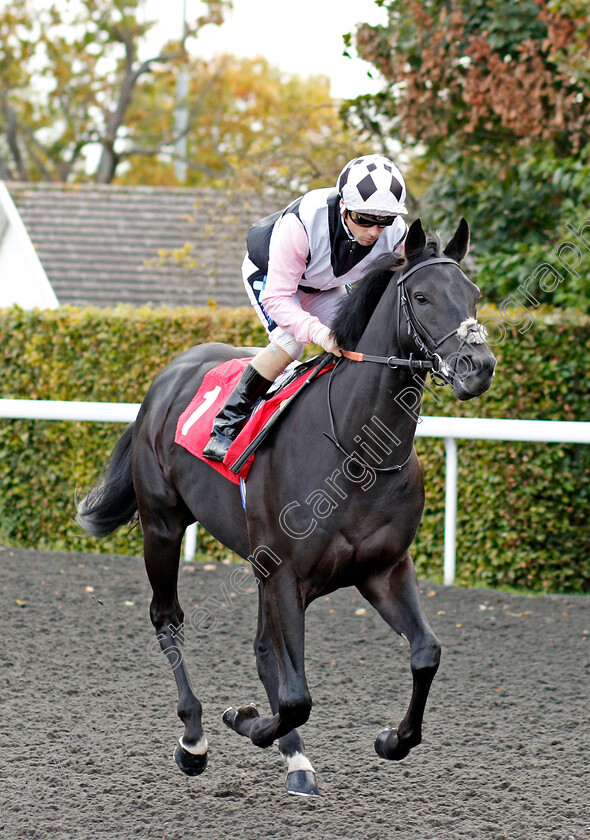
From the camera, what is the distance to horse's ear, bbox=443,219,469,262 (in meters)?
2.94

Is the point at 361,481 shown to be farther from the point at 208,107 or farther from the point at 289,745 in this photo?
the point at 208,107

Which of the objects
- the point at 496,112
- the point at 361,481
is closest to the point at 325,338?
the point at 361,481

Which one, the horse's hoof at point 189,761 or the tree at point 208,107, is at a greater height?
the tree at point 208,107

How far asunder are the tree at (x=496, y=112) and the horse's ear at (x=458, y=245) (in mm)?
4081

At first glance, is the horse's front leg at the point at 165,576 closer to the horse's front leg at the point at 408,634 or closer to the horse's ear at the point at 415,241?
the horse's front leg at the point at 408,634

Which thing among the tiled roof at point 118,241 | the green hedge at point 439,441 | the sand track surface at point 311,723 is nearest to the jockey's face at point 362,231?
the sand track surface at point 311,723

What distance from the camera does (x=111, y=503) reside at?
454cm

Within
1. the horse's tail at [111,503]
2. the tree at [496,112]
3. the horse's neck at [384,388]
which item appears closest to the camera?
the horse's neck at [384,388]

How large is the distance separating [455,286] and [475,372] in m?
0.34

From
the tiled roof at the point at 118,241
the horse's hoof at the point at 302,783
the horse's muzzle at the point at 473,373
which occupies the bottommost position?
the tiled roof at the point at 118,241

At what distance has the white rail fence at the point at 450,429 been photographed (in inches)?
233

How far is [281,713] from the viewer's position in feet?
10.1

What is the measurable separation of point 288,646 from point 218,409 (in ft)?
3.41

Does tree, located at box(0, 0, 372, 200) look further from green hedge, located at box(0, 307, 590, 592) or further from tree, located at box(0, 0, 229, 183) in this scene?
green hedge, located at box(0, 307, 590, 592)
